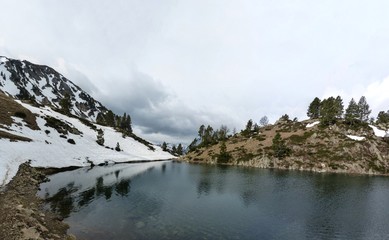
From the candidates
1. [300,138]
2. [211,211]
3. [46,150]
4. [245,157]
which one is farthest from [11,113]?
[300,138]

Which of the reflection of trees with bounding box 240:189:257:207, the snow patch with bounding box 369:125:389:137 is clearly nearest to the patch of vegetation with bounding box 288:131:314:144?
the snow patch with bounding box 369:125:389:137

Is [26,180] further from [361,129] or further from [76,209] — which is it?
[361,129]

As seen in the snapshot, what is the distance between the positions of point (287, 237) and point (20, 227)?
31.7 meters

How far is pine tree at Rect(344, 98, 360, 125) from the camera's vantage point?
17825 cm

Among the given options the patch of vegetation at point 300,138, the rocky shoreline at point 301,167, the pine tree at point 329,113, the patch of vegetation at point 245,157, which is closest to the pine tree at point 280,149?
the rocky shoreline at point 301,167

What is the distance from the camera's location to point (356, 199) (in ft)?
201

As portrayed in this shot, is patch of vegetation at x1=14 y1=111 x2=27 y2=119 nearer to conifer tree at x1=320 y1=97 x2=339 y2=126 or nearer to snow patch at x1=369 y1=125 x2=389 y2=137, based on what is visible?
conifer tree at x1=320 y1=97 x2=339 y2=126

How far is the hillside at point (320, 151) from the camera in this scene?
14000 centimetres

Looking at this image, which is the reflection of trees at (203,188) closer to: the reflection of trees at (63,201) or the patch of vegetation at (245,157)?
the reflection of trees at (63,201)

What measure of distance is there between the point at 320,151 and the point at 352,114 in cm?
4897

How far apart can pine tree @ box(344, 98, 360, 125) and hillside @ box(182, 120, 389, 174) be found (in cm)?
472

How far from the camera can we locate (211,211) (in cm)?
4616

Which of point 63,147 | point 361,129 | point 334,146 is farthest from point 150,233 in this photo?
point 361,129

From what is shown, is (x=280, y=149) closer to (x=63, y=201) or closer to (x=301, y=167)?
(x=301, y=167)
